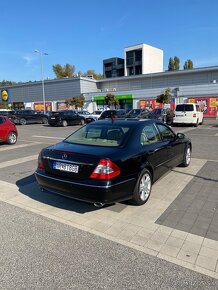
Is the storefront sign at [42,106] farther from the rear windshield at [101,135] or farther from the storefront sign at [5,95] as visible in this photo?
the rear windshield at [101,135]

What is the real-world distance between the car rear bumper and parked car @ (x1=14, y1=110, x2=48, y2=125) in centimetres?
2455

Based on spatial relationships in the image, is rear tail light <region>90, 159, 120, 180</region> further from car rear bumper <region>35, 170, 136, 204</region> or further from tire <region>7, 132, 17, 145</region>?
tire <region>7, 132, 17, 145</region>

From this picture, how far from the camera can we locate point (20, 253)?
125 inches

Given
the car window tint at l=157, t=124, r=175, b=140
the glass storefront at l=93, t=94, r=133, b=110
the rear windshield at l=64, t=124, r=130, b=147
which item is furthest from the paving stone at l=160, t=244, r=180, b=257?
the glass storefront at l=93, t=94, r=133, b=110

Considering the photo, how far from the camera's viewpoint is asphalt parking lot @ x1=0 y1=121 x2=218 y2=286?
3.21 metres

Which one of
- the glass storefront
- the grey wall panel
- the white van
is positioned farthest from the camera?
the grey wall panel

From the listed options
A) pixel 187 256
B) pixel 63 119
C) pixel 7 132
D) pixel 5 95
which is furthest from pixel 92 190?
pixel 5 95

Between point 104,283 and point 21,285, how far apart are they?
841 mm

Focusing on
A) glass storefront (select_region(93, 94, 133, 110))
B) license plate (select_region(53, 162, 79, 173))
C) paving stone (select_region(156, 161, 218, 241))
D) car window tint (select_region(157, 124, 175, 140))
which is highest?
glass storefront (select_region(93, 94, 133, 110))

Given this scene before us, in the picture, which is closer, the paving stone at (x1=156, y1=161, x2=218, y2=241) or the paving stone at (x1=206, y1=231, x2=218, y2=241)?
the paving stone at (x1=206, y1=231, x2=218, y2=241)

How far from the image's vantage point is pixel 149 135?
508cm

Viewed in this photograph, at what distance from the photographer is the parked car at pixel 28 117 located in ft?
89.7

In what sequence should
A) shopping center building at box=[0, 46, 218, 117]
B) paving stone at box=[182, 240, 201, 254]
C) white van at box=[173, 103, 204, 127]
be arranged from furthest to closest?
shopping center building at box=[0, 46, 218, 117], white van at box=[173, 103, 204, 127], paving stone at box=[182, 240, 201, 254]

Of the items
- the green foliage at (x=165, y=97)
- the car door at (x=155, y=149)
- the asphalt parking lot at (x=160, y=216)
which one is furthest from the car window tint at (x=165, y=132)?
the green foliage at (x=165, y=97)
